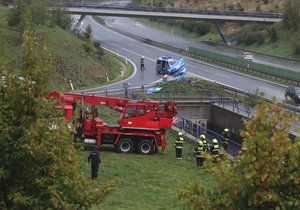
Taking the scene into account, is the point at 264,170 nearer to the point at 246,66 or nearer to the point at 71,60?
the point at 71,60

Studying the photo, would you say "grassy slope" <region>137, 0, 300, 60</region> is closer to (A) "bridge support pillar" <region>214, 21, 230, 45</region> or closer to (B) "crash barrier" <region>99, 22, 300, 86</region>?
(A) "bridge support pillar" <region>214, 21, 230, 45</region>

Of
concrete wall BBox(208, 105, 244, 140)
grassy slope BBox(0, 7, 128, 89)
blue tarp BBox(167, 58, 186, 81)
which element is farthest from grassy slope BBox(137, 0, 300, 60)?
concrete wall BBox(208, 105, 244, 140)

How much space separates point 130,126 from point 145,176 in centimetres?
459

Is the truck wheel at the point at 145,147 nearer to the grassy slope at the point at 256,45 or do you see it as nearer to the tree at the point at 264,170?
the tree at the point at 264,170

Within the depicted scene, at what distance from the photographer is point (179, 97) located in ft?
145

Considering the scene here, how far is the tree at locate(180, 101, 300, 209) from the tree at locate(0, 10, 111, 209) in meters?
2.27

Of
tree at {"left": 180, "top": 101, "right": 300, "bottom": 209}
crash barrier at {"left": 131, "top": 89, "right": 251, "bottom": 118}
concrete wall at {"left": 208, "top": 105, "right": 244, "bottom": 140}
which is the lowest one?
concrete wall at {"left": 208, "top": 105, "right": 244, "bottom": 140}

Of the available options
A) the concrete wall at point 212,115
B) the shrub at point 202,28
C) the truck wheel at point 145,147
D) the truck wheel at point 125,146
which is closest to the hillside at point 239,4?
the shrub at point 202,28

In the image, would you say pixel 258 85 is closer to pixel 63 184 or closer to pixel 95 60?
pixel 95 60

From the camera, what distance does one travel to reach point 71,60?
2137 inches

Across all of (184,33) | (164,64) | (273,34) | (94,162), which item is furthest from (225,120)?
(184,33)

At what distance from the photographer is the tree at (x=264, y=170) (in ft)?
25.9

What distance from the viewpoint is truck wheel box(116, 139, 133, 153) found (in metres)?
26.8

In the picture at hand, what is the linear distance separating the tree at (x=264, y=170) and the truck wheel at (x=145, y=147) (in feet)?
60.9
